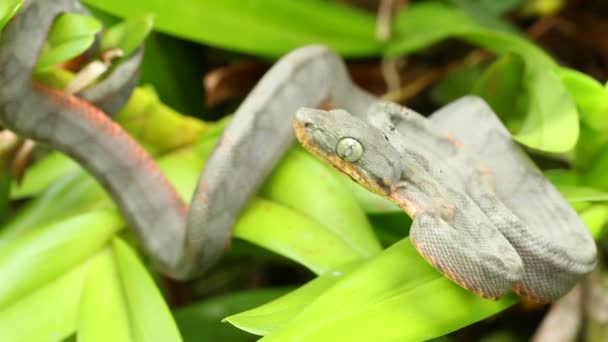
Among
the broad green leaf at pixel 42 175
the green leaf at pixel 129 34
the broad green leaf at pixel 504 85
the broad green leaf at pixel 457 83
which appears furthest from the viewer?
the broad green leaf at pixel 457 83

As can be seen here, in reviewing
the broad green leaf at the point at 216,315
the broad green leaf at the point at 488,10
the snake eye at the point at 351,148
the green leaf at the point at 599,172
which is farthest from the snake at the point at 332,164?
the broad green leaf at the point at 488,10

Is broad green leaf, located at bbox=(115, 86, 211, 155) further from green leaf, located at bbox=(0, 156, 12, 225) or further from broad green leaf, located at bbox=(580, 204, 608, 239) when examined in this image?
broad green leaf, located at bbox=(580, 204, 608, 239)

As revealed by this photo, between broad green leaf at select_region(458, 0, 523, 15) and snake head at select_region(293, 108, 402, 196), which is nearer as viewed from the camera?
snake head at select_region(293, 108, 402, 196)

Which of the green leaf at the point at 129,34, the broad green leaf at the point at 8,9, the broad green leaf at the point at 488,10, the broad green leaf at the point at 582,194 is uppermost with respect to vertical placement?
the broad green leaf at the point at 8,9

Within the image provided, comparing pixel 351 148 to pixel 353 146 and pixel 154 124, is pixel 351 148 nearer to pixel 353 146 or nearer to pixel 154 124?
pixel 353 146

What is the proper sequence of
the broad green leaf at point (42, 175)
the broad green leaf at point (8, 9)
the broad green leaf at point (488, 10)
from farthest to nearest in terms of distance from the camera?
the broad green leaf at point (488, 10) < the broad green leaf at point (42, 175) < the broad green leaf at point (8, 9)

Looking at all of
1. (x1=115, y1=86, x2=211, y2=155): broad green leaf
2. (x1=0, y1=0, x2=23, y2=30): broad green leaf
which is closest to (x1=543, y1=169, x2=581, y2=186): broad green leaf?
(x1=115, y1=86, x2=211, y2=155): broad green leaf

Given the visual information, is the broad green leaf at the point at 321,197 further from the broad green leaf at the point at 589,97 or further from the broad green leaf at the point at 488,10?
the broad green leaf at the point at 488,10

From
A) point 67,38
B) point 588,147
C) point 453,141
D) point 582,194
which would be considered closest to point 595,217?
point 582,194

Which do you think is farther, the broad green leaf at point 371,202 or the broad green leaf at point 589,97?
the broad green leaf at point 371,202
